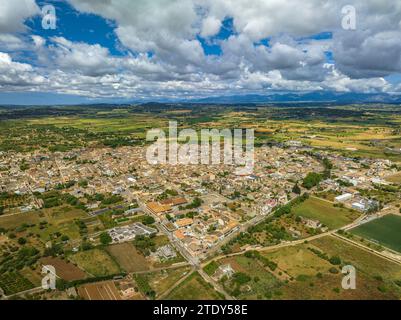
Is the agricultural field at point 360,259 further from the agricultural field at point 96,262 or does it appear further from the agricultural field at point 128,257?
the agricultural field at point 96,262

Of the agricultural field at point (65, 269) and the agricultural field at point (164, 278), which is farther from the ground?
the agricultural field at point (65, 269)

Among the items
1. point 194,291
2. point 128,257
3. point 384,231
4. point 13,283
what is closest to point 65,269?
point 13,283

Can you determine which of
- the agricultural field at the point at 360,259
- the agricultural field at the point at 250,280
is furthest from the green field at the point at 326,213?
the agricultural field at the point at 250,280

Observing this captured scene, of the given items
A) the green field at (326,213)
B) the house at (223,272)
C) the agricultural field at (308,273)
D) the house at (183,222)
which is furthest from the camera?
the green field at (326,213)

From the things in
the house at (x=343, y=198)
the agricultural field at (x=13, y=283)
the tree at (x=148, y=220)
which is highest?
the house at (x=343, y=198)

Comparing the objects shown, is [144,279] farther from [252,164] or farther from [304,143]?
[304,143]

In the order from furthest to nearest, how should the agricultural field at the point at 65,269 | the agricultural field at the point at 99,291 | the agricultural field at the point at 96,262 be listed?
the agricultural field at the point at 96,262
the agricultural field at the point at 65,269
the agricultural field at the point at 99,291

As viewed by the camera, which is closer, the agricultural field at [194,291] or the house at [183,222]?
the agricultural field at [194,291]
